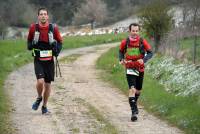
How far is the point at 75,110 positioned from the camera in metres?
12.1

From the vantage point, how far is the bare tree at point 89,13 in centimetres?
9475

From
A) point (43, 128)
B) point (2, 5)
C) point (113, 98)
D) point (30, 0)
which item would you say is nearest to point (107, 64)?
point (113, 98)

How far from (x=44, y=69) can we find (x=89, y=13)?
278 feet

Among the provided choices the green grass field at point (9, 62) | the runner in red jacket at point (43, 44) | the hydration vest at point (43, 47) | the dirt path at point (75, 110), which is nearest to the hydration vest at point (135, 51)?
the dirt path at point (75, 110)

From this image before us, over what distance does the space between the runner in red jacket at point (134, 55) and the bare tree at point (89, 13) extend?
83202 mm

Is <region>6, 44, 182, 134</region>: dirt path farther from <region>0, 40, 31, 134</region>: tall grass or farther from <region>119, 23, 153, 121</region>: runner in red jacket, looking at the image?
<region>119, 23, 153, 121</region>: runner in red jacket

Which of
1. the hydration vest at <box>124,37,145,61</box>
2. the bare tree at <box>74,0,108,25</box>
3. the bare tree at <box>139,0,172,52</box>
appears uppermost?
the hydration vest at <box>124,37,145,61</box>

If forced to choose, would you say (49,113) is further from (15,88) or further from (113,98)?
(15,88)

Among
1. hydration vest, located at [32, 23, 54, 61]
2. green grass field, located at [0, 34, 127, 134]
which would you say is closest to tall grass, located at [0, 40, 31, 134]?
green grass field, located at [0, 34, 127, 134]

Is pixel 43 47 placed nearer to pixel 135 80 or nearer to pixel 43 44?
pixel 43 44

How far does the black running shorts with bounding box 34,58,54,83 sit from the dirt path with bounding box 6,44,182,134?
82 cm

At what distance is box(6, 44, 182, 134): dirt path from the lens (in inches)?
395

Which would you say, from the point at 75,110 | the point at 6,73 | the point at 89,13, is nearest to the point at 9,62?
the point at 6,73

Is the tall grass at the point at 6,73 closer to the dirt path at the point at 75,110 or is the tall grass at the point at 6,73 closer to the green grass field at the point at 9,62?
the green grass field at the point at 9,62
